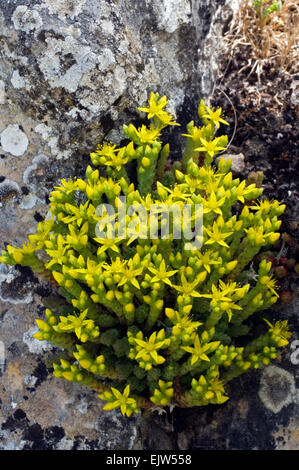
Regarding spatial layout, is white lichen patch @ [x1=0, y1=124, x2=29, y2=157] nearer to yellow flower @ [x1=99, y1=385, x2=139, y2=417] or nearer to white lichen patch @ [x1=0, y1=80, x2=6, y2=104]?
white lichen patch @ [x1=0, y1=80, x2=6, y2=104]

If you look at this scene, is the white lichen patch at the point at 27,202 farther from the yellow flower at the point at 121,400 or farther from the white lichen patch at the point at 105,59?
the yellow flower at the point at 121,400

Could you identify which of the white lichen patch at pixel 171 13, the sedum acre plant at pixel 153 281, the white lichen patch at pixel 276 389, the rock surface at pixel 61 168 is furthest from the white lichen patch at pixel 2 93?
the white lichen patch at pixel 276 389

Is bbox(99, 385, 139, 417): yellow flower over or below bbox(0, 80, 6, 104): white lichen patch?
below

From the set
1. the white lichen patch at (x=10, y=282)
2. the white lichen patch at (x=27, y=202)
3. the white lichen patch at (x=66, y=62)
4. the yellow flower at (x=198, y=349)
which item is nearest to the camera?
the yellow flower at (x=198, y=349)

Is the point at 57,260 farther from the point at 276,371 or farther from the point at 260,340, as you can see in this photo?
the point at 276,371

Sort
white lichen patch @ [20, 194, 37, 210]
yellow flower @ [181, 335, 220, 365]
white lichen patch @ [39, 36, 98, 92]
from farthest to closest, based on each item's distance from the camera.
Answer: white lichen patch @ [20, 194, 37, 210] < white lichen patch @ [39, 36, 98, 92] < yellow flower @ [181, 335, 220, 365]

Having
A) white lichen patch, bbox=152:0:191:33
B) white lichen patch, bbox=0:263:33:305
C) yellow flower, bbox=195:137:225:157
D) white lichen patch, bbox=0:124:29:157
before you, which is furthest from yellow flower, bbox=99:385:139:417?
white lichen patch, bbox=152:0:191:33

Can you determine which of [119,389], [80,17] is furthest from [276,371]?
[80,17]
